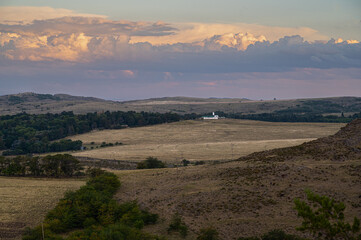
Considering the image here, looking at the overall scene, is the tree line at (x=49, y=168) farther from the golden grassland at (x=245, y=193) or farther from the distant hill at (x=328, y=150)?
the distant hill at (x=328, y=150)

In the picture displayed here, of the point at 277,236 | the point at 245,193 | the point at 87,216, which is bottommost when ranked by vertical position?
the point at 87,216

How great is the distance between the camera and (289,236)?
37000mm

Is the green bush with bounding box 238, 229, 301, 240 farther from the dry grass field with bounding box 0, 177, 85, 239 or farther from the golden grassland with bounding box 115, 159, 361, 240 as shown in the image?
the dry grass field with bounding box 0, 177, 85, 239

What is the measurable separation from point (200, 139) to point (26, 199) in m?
94.0

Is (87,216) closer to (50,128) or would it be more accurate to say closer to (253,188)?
(253,188)

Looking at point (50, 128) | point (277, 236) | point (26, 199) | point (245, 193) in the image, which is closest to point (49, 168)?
point (26, 199)

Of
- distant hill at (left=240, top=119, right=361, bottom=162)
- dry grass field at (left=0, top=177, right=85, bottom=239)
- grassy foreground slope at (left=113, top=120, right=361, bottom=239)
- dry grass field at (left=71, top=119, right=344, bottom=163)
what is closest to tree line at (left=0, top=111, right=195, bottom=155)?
dry grass field at (left=71, top=119, right=344, bottom=163)

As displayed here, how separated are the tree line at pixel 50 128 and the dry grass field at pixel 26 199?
6808 centimetres

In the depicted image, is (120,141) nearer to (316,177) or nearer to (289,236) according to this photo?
(316,177)

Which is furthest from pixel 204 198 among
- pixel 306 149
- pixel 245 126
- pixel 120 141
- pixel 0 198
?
pixel 245 126

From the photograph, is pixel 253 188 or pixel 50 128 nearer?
pixel 253 188

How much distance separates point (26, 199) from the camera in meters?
57.9

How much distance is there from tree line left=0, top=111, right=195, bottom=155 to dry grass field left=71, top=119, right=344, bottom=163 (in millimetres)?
9312

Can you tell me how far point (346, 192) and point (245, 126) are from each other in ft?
442
